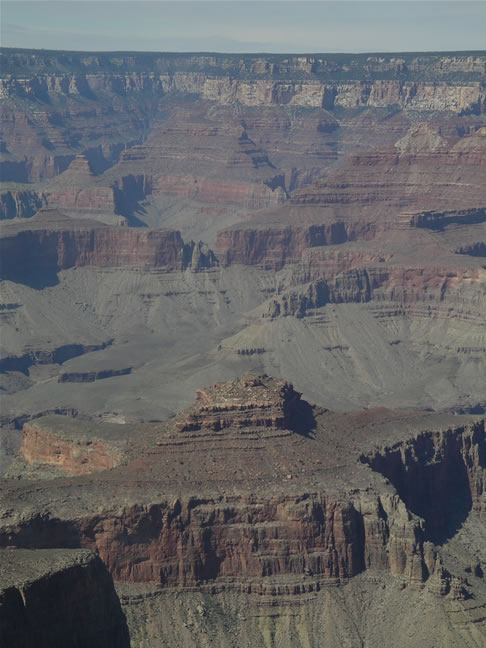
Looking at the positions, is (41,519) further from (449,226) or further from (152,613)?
(449,226)

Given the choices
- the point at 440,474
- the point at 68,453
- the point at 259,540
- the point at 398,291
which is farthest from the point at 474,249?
the point at 259,540

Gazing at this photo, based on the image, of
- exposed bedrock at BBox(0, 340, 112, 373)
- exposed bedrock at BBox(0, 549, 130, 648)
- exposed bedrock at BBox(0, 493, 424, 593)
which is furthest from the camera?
exposed bedrock at BBox(0, 340, 112, 373)

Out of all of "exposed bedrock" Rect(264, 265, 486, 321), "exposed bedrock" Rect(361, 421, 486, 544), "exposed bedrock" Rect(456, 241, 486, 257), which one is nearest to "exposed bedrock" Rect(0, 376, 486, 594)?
"exposed bedrock" Rect(361, 421, 486, 544)

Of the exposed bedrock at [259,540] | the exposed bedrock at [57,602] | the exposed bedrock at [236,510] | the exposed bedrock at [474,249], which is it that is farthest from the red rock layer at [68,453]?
the exposed bedrock at [474,249]

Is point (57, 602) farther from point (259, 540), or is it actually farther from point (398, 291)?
point (398, 291)

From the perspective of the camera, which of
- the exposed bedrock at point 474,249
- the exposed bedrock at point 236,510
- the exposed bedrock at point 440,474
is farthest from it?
the exposed bedrock at point 474,249

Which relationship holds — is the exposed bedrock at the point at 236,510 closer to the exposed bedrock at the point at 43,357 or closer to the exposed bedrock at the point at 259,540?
the exposed bedrock at the point at 259,540

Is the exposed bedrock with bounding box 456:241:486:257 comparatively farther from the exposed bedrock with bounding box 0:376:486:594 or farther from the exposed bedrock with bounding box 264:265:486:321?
the exposed bedrock with bounding box 0:376:486:594

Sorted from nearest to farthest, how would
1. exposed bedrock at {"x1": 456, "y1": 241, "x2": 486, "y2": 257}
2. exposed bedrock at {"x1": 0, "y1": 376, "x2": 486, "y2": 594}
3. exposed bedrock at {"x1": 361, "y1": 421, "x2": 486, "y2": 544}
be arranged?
1. exposed bedrock at {"x1": 0, "y1": 376, "x2": 486, "y2": 594}
2. exposed bedrock at {"x1": 361, "y1": 421, "x2": 486, "y2": 544}
3. exposed bedrock at {"x1": 456, "y1": 241, "x2": 486, "y2": 257}

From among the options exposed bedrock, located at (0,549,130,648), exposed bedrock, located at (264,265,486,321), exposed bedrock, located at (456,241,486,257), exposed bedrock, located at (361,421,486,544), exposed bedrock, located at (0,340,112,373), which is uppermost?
exposed bedrock, located at (456,241,486,257)
